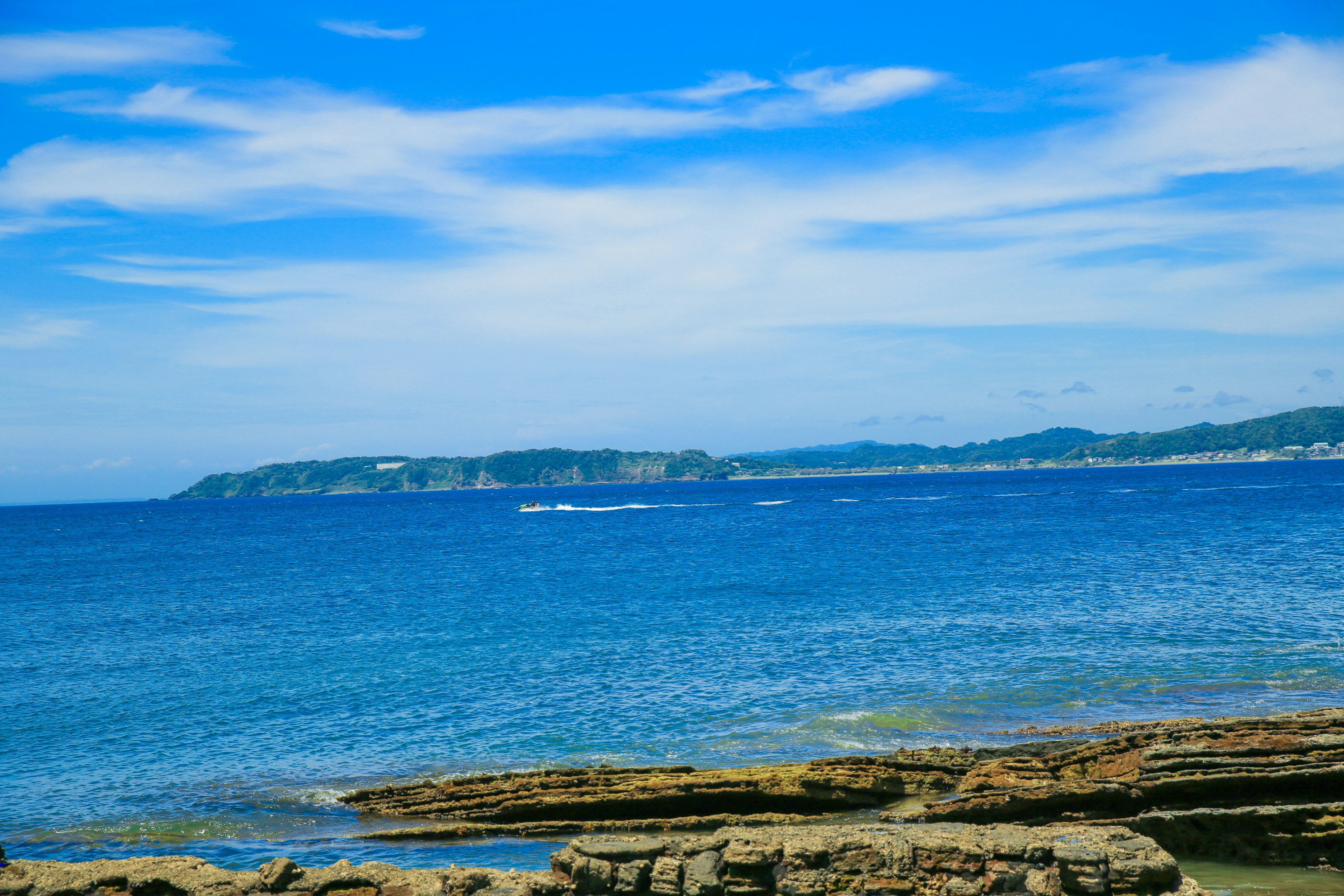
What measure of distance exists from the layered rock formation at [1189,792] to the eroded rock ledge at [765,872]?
1882 millimetres

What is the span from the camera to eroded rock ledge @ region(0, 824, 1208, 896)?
391 inches

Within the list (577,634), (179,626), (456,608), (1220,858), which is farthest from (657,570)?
(1220,858)

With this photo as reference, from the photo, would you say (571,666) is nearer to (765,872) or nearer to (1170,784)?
(765,872)

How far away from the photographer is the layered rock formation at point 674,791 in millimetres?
15391

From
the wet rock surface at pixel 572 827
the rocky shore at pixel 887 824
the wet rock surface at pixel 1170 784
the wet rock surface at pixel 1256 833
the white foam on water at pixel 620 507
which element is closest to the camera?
the rocky shore at pixel 887 824

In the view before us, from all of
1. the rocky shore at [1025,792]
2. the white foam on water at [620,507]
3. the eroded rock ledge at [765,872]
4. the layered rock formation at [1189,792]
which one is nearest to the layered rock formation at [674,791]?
the rocky shore at [1025,792]

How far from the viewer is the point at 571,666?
95.5 ft

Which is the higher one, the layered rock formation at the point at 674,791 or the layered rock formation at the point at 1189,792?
the layered rock formation at the point at 1189,792

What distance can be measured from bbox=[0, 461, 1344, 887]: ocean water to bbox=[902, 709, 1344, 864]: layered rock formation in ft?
18.5

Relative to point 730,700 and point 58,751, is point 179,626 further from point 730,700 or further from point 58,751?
point 730,700

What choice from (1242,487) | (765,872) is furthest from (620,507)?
(765,872)

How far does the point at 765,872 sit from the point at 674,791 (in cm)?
527

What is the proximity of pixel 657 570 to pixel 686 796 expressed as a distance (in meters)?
42.5

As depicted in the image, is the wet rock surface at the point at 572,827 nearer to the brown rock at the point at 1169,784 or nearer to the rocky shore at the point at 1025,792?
the rocky shore at the point at 1025,792
